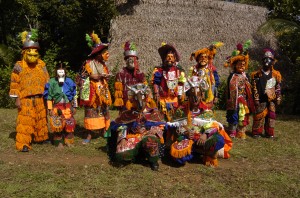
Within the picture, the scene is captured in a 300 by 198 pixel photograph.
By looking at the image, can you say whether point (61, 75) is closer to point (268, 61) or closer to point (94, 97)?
point (94, 97)

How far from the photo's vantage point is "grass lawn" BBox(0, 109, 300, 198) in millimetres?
5082

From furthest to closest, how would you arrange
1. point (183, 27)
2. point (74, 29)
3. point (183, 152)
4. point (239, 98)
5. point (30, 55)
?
point (74, 29) < point (183, 27) < point (239, 98) < point (30, 55) < point (183, 152)

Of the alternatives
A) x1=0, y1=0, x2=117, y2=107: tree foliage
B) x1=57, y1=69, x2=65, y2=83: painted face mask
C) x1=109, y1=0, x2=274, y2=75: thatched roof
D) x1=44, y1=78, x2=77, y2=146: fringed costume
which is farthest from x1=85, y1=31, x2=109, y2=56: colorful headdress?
x1=0, y1=0, x2=117, y2=107: tree foliage

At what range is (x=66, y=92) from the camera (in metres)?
6.80

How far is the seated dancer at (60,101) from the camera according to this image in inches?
263

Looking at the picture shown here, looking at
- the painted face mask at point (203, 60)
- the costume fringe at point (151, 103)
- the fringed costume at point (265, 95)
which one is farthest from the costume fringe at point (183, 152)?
the fringed costume at point (265, 95)

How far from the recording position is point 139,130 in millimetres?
5891

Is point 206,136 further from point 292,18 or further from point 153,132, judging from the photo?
point 292,18

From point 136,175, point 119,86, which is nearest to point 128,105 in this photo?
point 119,86

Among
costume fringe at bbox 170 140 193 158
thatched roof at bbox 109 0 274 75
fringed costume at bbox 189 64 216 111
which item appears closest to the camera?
costume fringe at bbox 170 140 193 158

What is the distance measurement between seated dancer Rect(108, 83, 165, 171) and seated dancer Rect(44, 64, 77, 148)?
1.25 metres

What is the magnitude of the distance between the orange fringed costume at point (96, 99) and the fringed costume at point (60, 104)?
0.36 metres

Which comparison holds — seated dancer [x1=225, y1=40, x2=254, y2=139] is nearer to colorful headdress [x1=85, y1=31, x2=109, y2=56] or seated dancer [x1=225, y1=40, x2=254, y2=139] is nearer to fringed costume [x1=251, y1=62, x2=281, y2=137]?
fringed costume [x1=251, y1=62, x2=281, y2=137]

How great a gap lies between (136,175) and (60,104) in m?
2.24
